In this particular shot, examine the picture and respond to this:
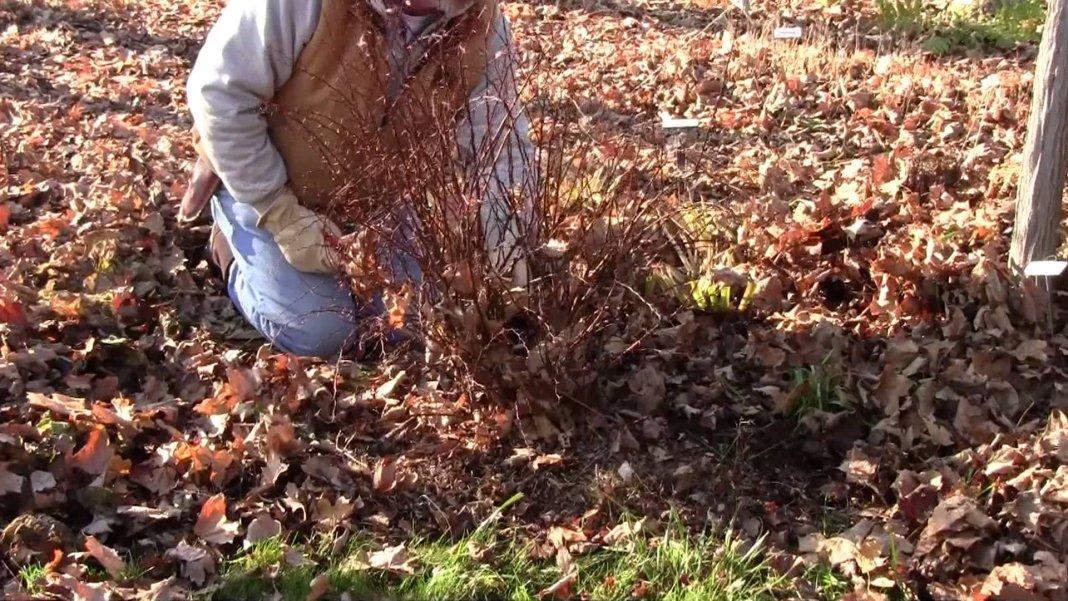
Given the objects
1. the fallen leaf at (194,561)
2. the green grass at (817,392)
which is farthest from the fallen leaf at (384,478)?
the green grass at (817,392)

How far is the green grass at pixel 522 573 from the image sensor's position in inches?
94.6

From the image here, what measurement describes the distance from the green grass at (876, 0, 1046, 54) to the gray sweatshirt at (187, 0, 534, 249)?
422 cm

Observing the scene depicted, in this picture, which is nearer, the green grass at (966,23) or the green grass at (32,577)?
the green grass at (32,577)

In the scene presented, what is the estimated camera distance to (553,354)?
8.93ft

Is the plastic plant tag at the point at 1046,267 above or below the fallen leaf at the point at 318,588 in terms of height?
above

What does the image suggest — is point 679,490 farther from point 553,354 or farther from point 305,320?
point 305,320

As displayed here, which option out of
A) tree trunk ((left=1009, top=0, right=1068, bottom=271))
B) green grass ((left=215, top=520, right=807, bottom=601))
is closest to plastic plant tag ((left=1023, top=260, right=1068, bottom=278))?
tree trunk ((left=1009, top=0, right=1068, bottom=271))

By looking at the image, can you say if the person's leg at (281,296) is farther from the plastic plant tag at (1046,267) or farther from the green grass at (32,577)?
the plastic plant tag at (1046,267)

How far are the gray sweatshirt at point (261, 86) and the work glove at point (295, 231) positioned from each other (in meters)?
0.04

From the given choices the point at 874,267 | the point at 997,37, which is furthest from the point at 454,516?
the point at 997,37

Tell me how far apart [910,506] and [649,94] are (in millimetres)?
3333

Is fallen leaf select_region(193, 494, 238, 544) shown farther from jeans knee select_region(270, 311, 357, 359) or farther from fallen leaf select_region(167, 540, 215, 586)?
jeans knee select_region(270, 311, 357, 359)

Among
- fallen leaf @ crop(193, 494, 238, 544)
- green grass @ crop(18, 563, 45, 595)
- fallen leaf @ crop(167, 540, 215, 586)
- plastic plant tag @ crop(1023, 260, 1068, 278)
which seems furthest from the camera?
plastic plant tag @ crop(1023, 260, 1068, 278)

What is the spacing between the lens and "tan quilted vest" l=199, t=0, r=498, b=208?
2.68 m
